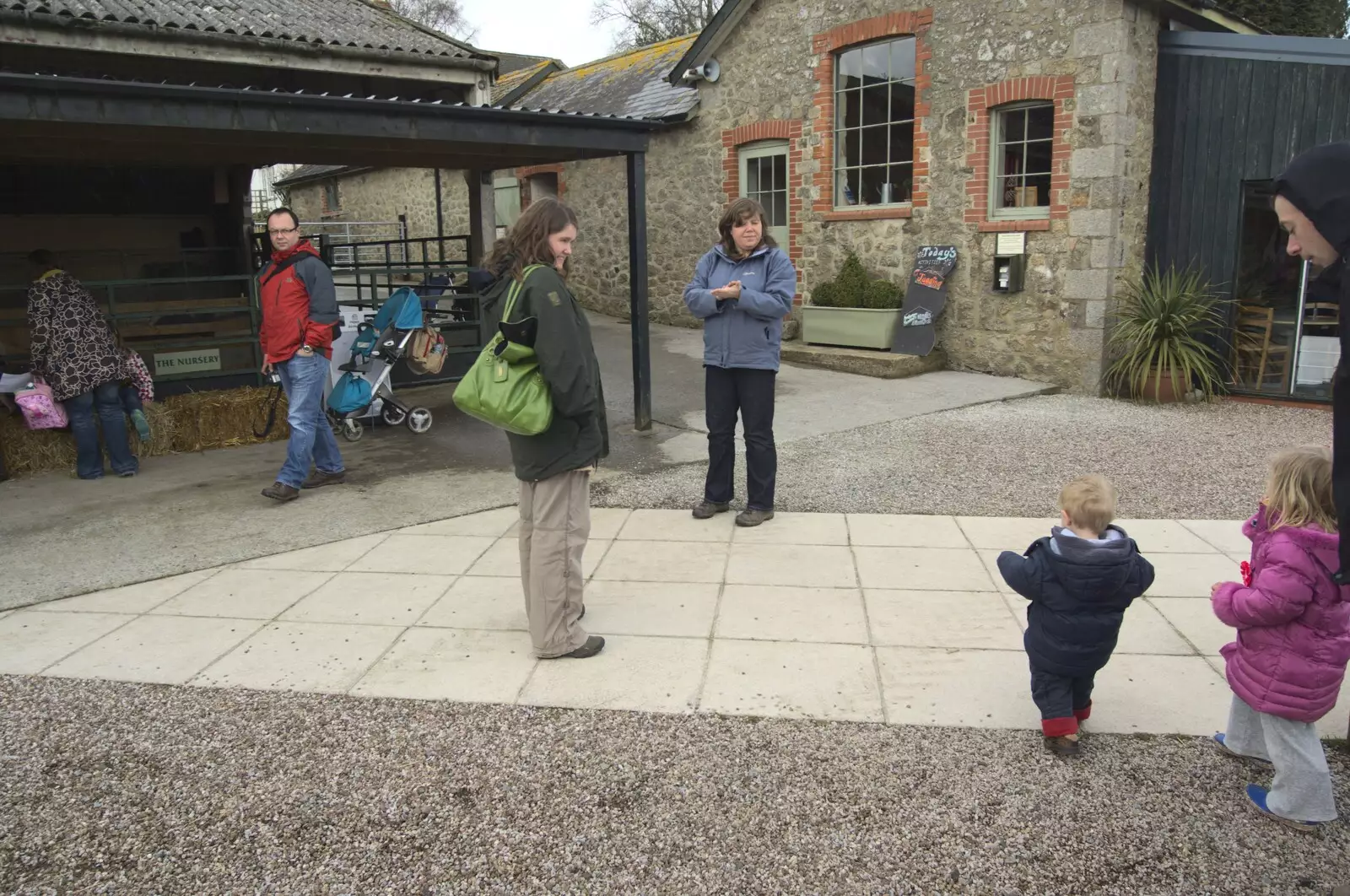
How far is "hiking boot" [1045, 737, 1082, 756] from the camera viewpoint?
3123 millimetres

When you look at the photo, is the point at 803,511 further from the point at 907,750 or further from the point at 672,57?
the point at 672,57

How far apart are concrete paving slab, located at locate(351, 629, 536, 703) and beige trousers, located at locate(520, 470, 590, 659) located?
0.17 metres

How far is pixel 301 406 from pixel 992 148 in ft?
24.7

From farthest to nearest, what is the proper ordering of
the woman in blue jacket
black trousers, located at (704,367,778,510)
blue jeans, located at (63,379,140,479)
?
blue jeans, located at (63,379,140,479) → black trousers, located at (704,367,778,510) → the woman in blue jacket

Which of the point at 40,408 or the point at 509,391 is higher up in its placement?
the point at 509,391

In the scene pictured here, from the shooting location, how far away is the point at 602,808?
290cm

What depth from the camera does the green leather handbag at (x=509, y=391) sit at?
3.52 metres

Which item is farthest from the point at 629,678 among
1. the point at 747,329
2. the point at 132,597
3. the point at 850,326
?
the point at 850,326

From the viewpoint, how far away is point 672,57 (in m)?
15.6

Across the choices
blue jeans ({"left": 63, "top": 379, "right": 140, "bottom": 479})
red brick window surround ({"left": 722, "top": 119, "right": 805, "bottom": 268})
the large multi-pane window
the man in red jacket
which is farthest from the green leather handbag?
red brick window surround ({"left": 722, "top": 119, "right": 805, "bottom": 268})

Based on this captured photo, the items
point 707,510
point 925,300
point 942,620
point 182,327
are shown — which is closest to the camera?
point 942,620

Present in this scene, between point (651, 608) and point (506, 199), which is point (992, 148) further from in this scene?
point (506, 199)

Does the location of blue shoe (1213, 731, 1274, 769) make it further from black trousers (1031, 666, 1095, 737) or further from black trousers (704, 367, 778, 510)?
black trousers (704, 367, 778, 510)

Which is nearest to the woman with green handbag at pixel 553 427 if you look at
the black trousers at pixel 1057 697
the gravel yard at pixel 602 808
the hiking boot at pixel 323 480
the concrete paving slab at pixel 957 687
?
the gravel yard at pixel 602 808
